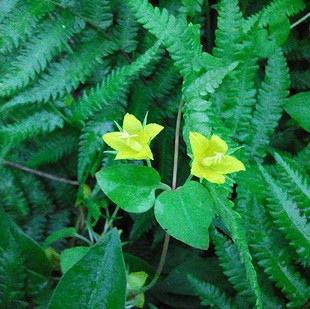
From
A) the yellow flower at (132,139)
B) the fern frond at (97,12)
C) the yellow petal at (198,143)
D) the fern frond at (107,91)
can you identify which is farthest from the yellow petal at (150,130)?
the fern frond at (97,12)

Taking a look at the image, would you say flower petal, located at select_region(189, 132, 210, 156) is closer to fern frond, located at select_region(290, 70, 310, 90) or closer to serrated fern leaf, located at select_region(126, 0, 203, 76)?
serrated fern leaf, located at select_region(126, 0, 203, 76)

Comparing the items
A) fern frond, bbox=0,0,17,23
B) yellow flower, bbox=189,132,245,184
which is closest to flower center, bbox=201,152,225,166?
yellow flower, bbox=189,132,245,184

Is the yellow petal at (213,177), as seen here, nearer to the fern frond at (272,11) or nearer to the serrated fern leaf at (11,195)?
the fern frond at (272,11)

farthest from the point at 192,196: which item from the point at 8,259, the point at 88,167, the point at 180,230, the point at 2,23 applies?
the point at 2,23

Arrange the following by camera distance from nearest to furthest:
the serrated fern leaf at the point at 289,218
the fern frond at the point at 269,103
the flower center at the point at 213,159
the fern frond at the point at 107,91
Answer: the flower center at the point at 213,159 < the serrated fern leaf at the point at 289,218 < the fern frond at the point at 107,91 < the fern frond at the point at 269,103

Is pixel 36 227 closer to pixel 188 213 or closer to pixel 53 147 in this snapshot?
pixel 53 147
